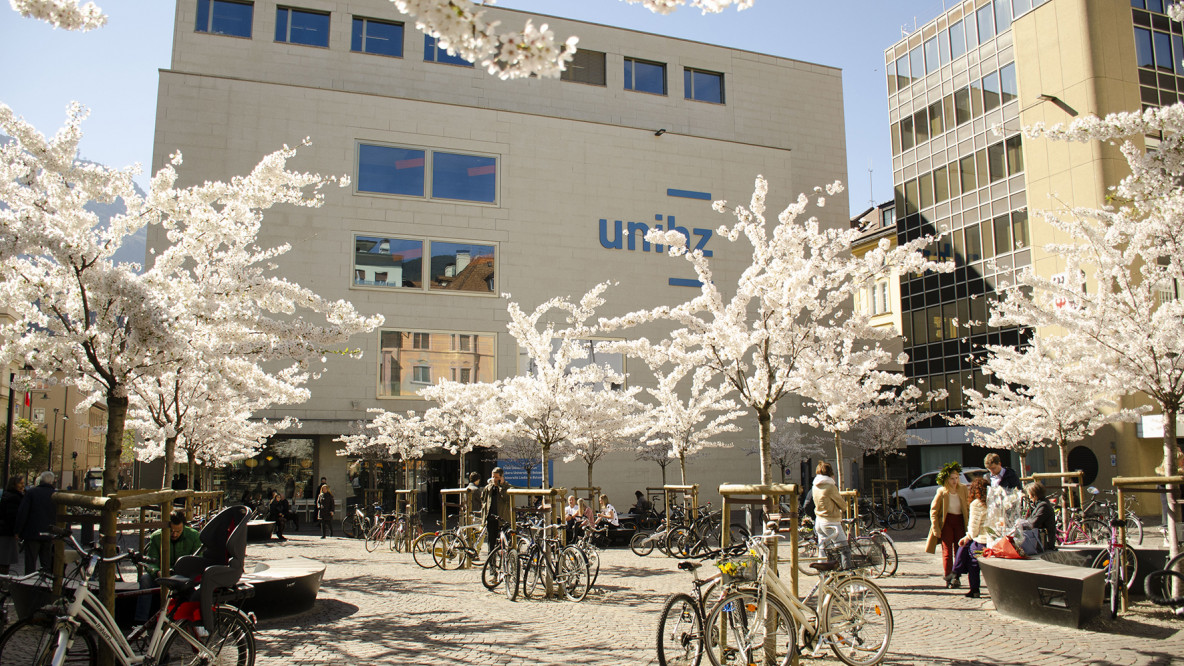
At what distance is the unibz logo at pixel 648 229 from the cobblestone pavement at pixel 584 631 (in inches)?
948

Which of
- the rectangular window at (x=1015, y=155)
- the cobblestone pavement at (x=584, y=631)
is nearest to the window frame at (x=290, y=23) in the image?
the cobblestone pavement at (x=584, y=631)

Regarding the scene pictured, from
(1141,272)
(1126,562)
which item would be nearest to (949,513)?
(1126,562)

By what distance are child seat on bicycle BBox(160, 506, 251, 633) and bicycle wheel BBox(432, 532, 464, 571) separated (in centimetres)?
893

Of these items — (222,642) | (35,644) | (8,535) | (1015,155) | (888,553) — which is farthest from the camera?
→ (1015,155)

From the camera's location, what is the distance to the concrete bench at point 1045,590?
8.78 metres

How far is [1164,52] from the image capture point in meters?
34.2

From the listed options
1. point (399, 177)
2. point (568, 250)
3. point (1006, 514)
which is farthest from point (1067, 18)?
point (1006, 514)

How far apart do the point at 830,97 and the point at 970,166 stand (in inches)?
315

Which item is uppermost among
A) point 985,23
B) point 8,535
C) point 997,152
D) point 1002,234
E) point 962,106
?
point 985,23

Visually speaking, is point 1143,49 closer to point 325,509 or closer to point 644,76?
point 644,76

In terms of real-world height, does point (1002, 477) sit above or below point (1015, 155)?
below

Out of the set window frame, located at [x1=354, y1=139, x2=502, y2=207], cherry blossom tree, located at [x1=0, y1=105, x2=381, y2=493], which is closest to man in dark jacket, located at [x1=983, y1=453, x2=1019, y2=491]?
cherry blossom tree, located at [x1=0, y1=105, x2=381, y2=493]

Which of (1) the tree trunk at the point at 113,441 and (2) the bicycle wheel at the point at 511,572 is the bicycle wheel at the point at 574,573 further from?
(1) the tree trunk at the point at 113,441

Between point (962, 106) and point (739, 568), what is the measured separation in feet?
132
